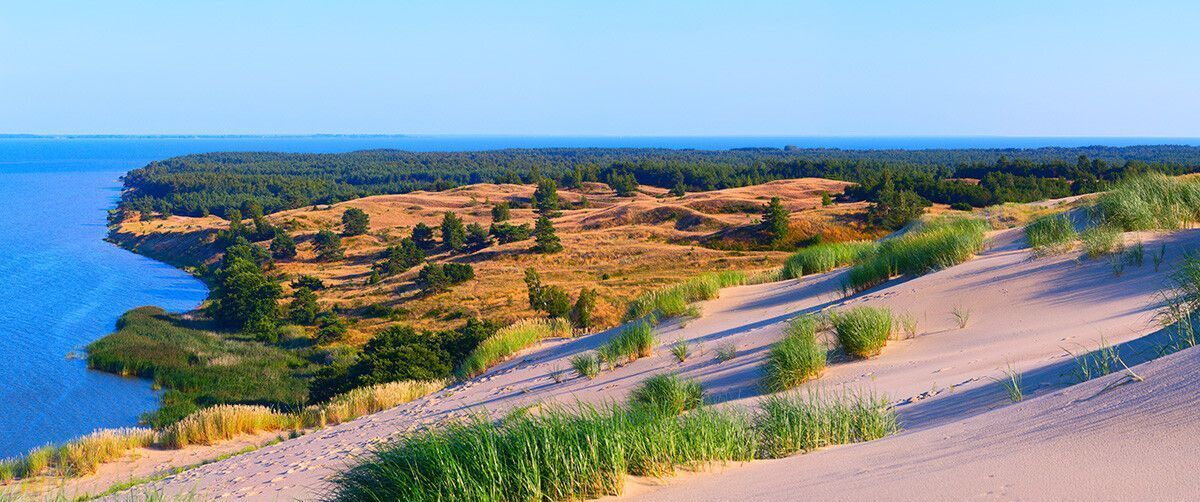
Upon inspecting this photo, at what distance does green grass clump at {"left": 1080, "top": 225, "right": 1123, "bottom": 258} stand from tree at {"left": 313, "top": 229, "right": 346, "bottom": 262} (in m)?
50.2

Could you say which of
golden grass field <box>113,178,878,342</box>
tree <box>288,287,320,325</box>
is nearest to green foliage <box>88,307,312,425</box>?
tree <box>288,287,320,325</box>

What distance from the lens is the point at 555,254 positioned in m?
46.9

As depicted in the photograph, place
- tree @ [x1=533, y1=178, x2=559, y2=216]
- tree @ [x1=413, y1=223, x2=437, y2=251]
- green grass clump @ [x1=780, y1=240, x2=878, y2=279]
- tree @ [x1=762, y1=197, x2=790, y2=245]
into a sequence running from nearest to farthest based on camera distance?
1. green grass clump @ [x1=780, y1=240, x2=878, y2=279]
2. tree @ [x1=762, y1=197, x2=790, y2=245]
3. tree @ [x1=413, y1=223, x2=437, y2=251]
4. tree @ [x1=533, y1=178, x2=559, y2=216]

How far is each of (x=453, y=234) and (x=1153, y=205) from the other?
43.7 metres

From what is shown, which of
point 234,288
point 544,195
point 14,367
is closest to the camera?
point 14,367

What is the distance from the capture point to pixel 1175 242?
10211 millimetres

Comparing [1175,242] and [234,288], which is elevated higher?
[1175,242]

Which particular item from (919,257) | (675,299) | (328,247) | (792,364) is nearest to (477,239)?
(328,247)

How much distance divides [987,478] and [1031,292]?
7.18 meters

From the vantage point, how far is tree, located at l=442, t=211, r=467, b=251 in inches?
2052

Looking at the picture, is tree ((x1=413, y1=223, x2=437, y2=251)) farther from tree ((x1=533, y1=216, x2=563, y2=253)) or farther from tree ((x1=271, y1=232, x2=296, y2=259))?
tree ((x1=533, y1=216, x2=563, y2=253))

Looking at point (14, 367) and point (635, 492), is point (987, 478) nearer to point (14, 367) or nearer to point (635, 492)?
point (635, 492)

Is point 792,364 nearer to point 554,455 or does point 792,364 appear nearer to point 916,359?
point 916,359

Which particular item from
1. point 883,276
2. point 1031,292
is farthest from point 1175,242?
point 883,276
